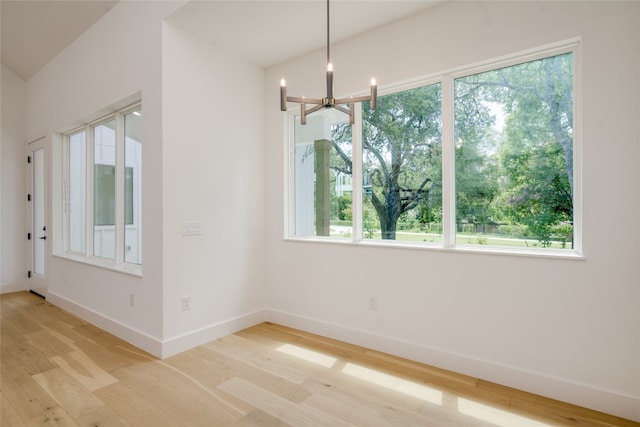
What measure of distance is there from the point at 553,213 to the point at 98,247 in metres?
4.84

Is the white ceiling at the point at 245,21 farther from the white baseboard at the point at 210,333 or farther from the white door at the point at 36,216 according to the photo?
the white baseboard at the point at 210,333

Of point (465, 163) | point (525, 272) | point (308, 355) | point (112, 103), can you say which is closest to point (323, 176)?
point (465, 163)

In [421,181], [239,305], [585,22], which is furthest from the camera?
[239,305]

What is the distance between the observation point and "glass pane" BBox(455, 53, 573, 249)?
7.84 feet

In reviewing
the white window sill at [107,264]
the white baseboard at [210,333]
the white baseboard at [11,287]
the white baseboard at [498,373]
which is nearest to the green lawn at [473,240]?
the white baseboard at [498,373]

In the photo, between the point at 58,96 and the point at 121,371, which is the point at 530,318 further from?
the point at 58,96

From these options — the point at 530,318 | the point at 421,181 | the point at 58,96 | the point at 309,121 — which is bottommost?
the point at 530,318

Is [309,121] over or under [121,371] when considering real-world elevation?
over

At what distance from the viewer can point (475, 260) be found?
2621 millimetres

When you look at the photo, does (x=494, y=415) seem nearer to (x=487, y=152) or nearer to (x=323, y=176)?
(x=487, y=152)

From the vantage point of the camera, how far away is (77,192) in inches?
180

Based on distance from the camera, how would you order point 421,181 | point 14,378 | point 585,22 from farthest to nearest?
point 421,181 < point 14,378 < point 585,22

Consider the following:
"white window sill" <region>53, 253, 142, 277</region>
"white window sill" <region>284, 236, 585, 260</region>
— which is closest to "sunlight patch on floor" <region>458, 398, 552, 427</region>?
"white window sill" <region>284, 236, 585, 260</region>

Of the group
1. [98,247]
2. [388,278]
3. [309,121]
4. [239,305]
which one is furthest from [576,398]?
[98,247]
